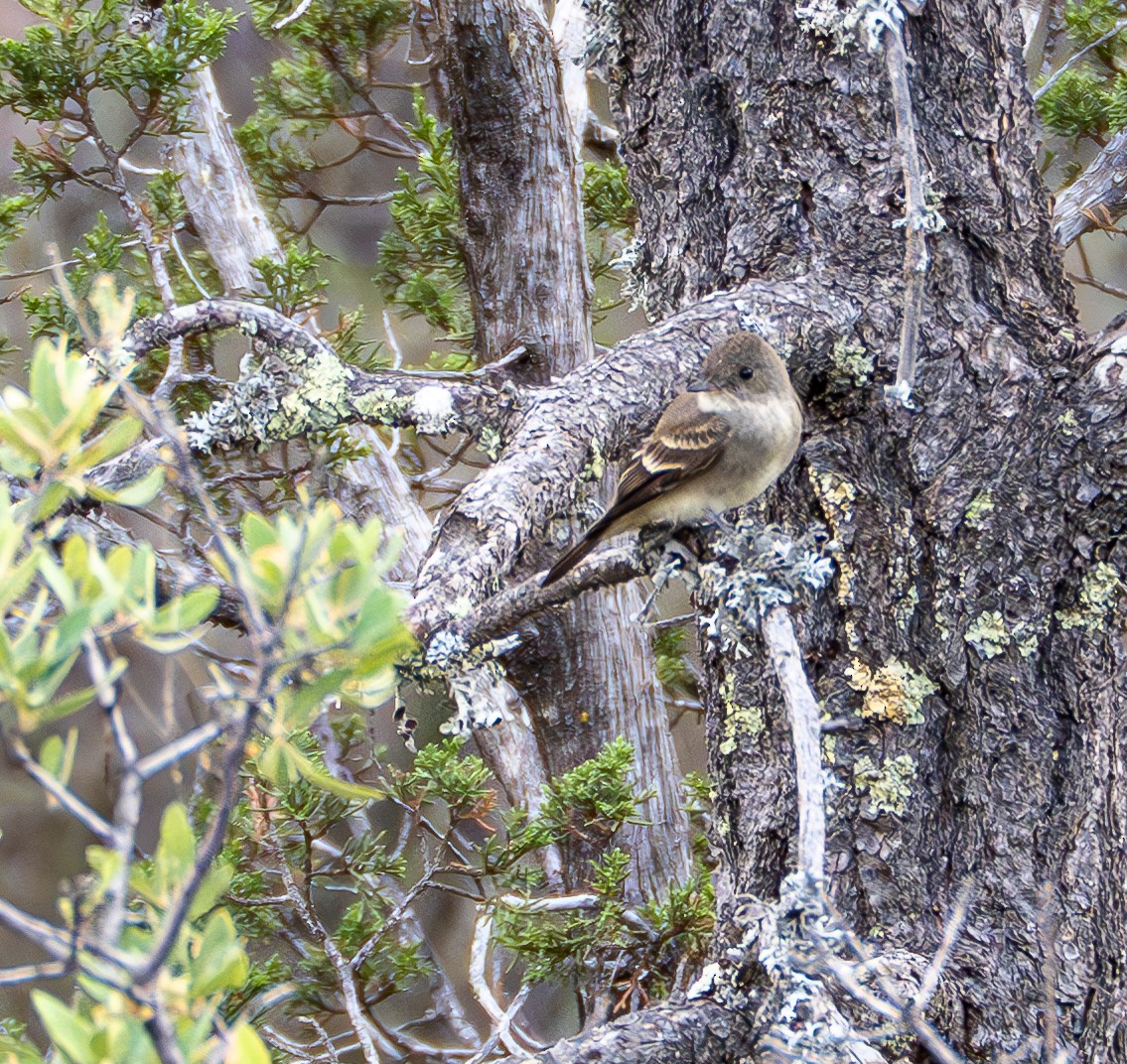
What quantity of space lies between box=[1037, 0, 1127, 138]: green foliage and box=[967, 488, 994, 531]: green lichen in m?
1.75

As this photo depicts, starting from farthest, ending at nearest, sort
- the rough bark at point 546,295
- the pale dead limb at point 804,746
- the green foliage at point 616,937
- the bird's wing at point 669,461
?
1. the rough bark at point 546,295
2. the green foliage at point 616,937
3. the bird's wing at point 669,461
4. the pale dead limb at point 804,746

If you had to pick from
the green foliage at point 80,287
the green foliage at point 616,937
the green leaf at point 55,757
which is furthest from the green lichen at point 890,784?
the green foliage at point 80,287

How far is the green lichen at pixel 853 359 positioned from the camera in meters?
1.90

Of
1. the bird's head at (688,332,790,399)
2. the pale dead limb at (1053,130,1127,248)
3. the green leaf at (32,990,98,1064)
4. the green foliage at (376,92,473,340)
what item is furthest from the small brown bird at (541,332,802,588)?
the green foliage at (376,92,473,340)

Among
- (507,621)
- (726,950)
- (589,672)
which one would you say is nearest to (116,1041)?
(507,621)

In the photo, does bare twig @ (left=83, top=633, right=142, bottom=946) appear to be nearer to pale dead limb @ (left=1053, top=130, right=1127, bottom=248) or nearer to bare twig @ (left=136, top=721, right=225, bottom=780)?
bare twig @ (left=136, top=721, right=225, bottom=780)

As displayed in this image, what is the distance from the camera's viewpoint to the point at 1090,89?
11.4ft

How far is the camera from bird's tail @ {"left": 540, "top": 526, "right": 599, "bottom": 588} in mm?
1959

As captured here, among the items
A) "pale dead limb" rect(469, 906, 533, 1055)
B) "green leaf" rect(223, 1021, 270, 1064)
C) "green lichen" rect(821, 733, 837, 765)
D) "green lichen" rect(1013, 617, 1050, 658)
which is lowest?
"pale dead limb" rect(469, 906, 533, 1055)

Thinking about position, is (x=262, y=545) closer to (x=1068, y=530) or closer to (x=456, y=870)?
(x=1068, y=530)

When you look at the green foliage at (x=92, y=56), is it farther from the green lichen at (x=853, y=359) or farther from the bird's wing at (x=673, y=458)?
the green lichen at (x=853, y=359)

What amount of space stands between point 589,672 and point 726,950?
63.8 inches

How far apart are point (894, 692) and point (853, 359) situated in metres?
0.55

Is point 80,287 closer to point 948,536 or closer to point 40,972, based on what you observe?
point 948,536
